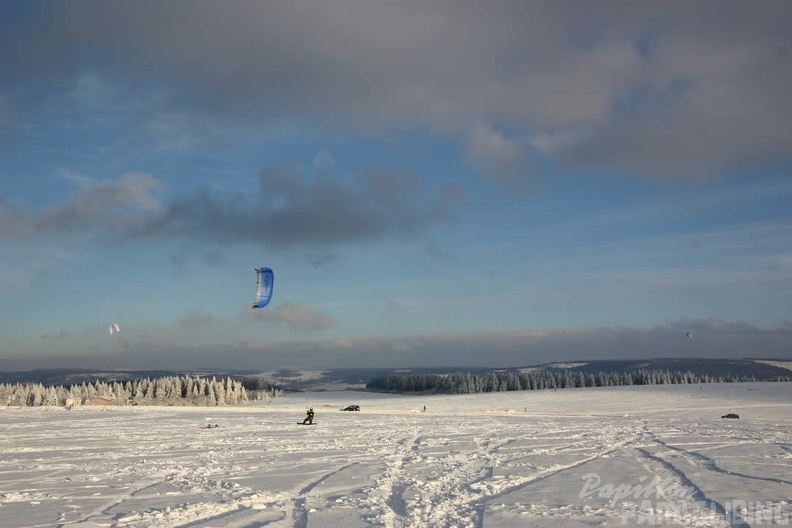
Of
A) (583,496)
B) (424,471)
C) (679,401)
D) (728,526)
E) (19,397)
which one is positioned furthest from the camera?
(19,397)

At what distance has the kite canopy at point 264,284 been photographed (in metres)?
34.7

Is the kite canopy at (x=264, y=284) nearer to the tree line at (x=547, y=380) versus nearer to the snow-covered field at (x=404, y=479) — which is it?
the snow-covered field at (x=404, y=479)

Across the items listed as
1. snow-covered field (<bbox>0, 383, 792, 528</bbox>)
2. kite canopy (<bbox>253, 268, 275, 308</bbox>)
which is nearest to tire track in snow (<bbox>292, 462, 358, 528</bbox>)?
snow-covered field (<bbox>0, 383, 792, 528</bbox>)

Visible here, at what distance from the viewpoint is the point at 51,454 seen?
20047mm

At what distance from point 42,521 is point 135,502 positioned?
6.16 ft

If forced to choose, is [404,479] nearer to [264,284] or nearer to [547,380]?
[264,284]

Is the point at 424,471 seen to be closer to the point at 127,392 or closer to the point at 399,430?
the point at 399,430

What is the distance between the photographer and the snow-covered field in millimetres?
10359

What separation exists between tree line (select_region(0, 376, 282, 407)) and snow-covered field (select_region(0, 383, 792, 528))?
64.6m

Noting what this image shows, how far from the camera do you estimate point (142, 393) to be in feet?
316

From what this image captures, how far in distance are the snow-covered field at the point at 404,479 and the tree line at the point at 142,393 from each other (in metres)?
64.6

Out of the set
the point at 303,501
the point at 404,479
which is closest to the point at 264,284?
the point at 404,479

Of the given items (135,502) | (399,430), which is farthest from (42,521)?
(399,430)

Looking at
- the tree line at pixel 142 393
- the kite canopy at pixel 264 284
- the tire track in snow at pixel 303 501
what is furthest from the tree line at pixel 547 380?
the tire track in snow at pixel 303 501
